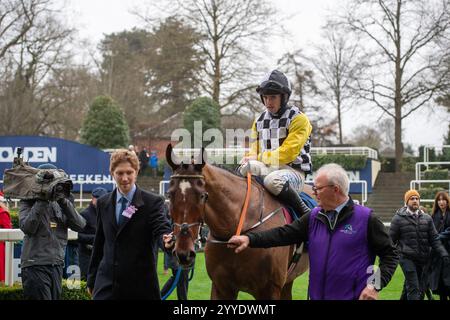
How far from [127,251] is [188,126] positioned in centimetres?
2452

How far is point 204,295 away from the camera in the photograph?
32.4ft

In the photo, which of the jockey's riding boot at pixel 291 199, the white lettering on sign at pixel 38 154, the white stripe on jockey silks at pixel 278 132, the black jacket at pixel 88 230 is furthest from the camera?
the white lettering on sign at pixel 38 154

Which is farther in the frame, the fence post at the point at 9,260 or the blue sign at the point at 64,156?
the blue sign at the point at 64,156

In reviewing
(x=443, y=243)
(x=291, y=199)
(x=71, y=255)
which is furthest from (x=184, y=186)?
(x=443, y=243)

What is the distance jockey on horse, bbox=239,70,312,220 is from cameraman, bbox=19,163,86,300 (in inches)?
62.6

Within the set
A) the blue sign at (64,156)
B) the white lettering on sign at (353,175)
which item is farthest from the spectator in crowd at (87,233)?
the white lettering on sign at (353,175)

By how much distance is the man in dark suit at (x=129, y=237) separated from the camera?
167 inches

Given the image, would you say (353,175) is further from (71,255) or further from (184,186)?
(184,186)

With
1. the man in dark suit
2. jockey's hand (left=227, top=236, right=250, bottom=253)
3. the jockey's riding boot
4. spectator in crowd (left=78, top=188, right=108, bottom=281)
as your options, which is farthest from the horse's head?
spectator in crowd (left=78, top=188, right=108, bottom=281)

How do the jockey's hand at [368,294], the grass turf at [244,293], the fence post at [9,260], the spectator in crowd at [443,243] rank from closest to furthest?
1. the jockey's hand at [368,294]
2. the fence post at [9,260]
3. the spectator in crowd at [443,243]
4. the grass turf at [244,293]

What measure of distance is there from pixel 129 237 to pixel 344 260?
54.7 inches

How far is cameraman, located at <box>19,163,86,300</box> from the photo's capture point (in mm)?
5262

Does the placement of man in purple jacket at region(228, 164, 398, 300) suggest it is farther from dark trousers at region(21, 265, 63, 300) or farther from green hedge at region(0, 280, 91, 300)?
green hedge at region(0, 280, 91, 300)

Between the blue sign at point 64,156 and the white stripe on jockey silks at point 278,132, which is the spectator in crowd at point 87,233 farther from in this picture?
the blue sign at point 64,156
